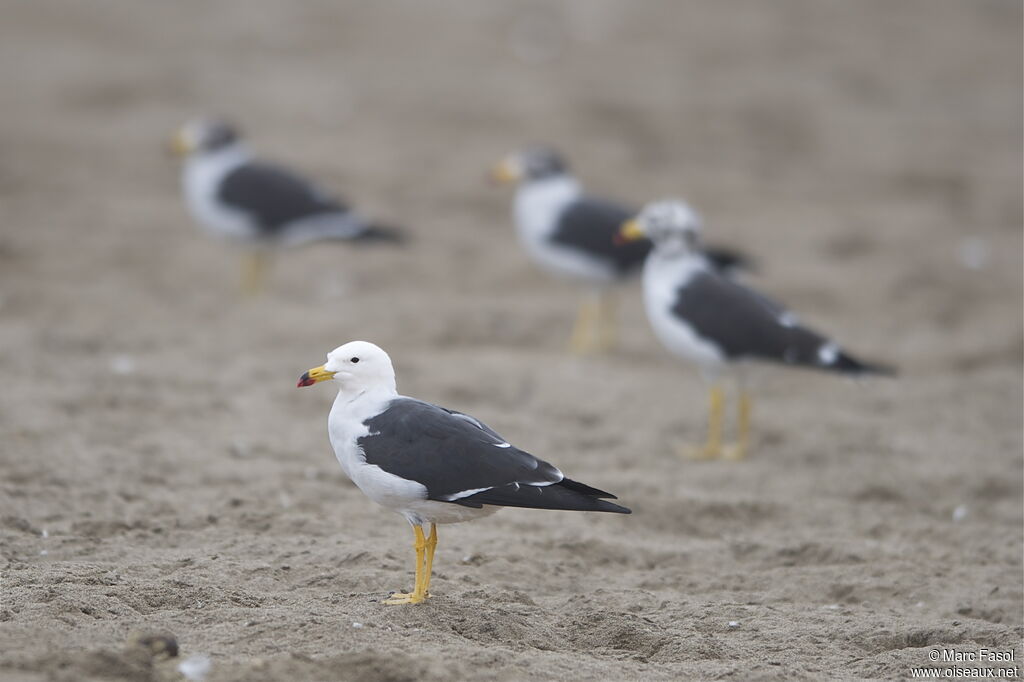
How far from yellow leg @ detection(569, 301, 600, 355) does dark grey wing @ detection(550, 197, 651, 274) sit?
415 mm

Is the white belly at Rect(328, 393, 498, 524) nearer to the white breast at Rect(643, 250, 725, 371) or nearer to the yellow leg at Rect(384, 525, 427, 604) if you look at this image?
the yellow leg at Rect(384, 525, 427, 604)

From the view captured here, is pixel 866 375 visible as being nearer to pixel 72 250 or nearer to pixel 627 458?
pixel 627 458

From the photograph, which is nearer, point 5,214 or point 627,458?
point 627,458

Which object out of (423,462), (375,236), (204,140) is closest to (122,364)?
(375,236)

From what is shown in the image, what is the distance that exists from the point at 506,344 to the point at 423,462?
4.75 meters

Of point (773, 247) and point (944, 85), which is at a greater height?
point (944, 85)

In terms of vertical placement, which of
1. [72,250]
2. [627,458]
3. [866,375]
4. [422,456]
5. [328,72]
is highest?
[328,72]

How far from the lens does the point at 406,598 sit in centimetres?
458

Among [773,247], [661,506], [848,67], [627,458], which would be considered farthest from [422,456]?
[848,67]

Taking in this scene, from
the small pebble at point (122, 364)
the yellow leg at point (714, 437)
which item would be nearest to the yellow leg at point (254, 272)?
the small pebble at point (122, 364)

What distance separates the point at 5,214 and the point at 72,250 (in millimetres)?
1068

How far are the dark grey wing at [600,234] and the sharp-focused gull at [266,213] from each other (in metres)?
1.59

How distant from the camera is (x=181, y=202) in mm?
12219

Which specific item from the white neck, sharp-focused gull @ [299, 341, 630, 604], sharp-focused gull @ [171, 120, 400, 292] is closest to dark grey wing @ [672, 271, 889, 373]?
the white neck
